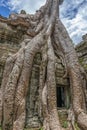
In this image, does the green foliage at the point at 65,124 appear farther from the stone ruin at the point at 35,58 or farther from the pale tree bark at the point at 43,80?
the stone ruin at the point at 35,58

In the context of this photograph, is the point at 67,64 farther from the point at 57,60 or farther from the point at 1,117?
the point at 1,117

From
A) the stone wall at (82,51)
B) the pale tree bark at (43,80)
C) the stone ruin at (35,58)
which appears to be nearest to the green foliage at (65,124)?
the pale tree bark at (43,80)

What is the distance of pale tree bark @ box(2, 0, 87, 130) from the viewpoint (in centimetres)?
409

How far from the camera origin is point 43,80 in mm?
4852

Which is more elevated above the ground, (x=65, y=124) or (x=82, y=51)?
(x=82, y=51)

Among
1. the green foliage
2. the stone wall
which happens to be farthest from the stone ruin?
the green foliage

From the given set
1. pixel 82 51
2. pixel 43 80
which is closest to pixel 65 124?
pixel 43 80

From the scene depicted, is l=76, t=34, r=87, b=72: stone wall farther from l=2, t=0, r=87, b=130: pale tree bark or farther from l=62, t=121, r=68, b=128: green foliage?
l=62, t=121, r=68, b=128: green foliage

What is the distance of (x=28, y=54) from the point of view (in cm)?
494

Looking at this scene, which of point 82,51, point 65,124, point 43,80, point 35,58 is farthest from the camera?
point 82,51

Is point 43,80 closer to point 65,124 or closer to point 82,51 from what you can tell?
point 65,124

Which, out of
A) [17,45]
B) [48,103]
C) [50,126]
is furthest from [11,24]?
[50,126]

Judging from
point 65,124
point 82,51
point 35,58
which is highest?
point 82,51

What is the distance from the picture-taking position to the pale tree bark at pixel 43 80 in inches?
161
